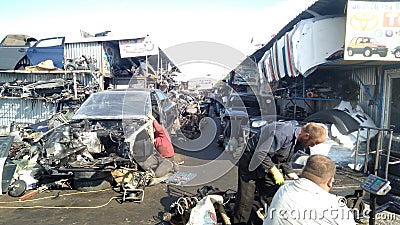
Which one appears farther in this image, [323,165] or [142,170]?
[142,170]

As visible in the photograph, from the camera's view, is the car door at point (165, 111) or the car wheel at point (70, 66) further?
the car wheel at point (70, 66)

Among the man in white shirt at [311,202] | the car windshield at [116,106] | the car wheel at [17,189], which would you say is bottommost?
the car wheel at [17,189]

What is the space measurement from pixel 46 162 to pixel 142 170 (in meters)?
1.86

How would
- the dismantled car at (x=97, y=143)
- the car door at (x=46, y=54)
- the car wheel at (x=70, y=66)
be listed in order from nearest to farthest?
1. the dismantled car at (x=97, y=143)
2. the car wheel at (x=70, y=66)
3. the car door at (x=46, y=54)

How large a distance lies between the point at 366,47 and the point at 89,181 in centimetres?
577

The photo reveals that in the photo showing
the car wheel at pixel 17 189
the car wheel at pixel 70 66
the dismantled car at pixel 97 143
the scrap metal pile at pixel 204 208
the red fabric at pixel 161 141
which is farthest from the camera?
the car wheel at pixel 70 66

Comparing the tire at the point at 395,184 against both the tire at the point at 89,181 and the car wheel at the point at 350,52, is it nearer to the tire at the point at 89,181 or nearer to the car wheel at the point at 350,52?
the car wheel at the point at 350,52

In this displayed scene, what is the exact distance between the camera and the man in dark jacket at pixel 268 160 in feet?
11.5

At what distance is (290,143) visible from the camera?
3.63 metres

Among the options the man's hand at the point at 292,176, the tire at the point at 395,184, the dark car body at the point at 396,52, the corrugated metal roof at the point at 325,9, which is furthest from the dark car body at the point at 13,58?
the tire at the point at 395,184

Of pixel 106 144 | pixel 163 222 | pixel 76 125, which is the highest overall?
pixel 76 125

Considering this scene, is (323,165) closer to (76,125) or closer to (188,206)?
(188,206)

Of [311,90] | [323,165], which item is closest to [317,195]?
[323,165]

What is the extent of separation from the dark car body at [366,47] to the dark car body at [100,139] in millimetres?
4372
